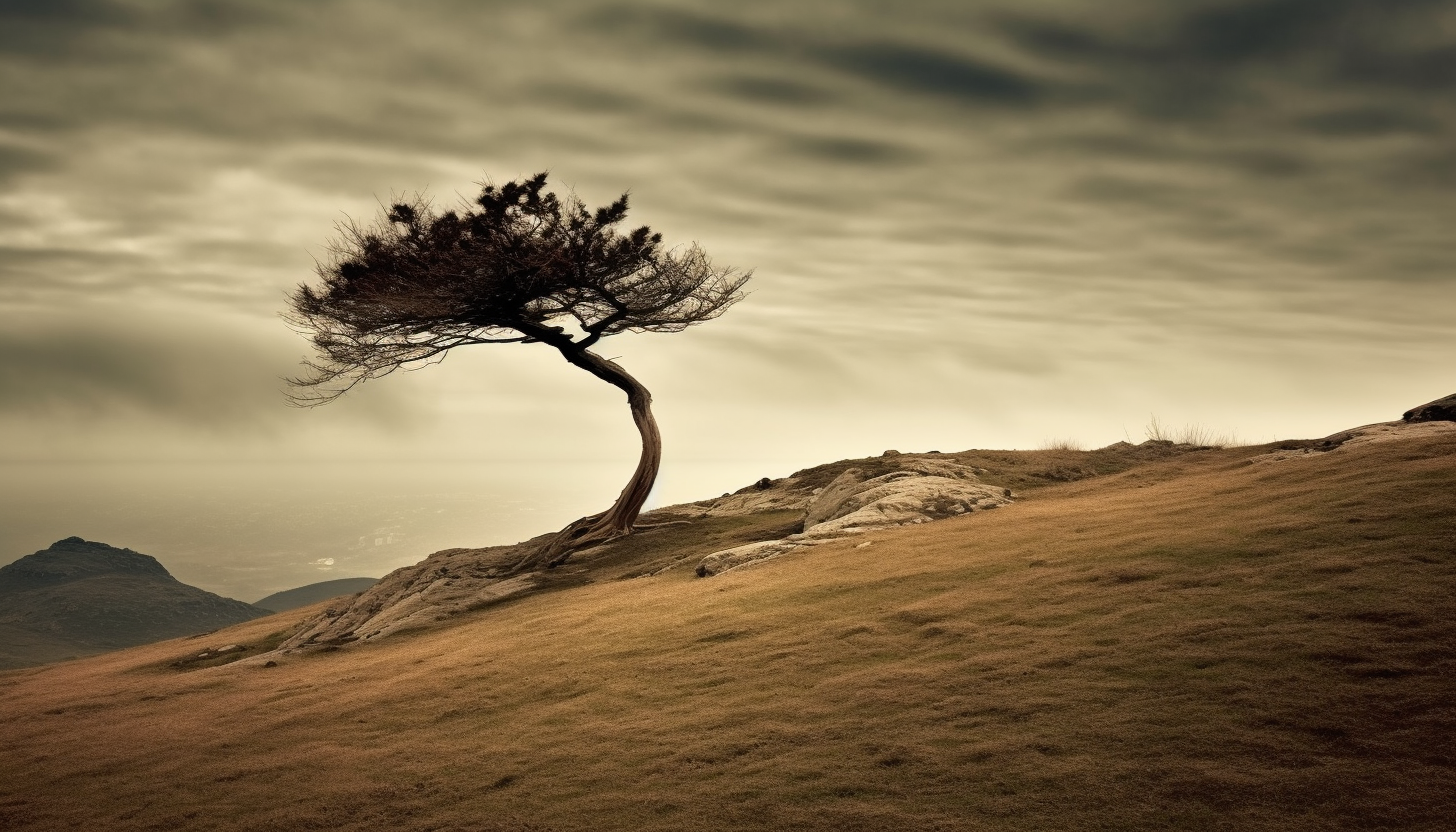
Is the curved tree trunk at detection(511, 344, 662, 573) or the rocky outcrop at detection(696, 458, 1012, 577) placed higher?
the curved tree trunk at detection(511, 344, 662, 573)

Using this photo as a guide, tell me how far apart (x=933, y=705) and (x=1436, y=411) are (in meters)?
16.9

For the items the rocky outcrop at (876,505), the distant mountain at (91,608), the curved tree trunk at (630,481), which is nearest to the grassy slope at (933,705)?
the rocky outcrop at (876,505)

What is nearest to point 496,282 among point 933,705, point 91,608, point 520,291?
point 520,291

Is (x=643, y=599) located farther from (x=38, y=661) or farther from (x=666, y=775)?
(x=38, y=661)

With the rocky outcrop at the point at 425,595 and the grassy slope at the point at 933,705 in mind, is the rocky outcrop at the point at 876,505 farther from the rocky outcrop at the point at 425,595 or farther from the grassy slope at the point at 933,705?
the rocky outcrop at the point at 425,595

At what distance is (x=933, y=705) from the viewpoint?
8430 millimetres

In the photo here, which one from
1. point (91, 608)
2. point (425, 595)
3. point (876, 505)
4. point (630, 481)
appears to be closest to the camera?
point (876, 505)

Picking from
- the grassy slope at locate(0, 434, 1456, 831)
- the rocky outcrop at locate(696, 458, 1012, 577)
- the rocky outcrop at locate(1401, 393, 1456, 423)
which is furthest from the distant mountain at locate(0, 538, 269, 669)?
the rocky outcrop at locate(1401, 393, 1456, 423)

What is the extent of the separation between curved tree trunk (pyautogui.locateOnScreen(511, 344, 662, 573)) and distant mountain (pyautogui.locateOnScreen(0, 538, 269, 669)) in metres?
81.5

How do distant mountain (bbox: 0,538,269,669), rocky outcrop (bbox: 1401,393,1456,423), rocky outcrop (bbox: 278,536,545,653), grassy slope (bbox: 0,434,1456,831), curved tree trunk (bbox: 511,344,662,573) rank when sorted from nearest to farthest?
grassy slope (bbox: 0,434,1456,831) → rocky outcrop (bbox: 1401,393,1456,423) → rocky outcrop (bbox: 278,536,545,653) → curved tree trunk (bbox: 511,344,662,573) → distant mountain (bbox: 0,538,269,669)

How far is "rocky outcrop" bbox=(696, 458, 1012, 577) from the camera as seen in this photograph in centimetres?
1902

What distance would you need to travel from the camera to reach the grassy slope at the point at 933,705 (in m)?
6.57

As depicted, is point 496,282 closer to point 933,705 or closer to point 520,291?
point 520,291

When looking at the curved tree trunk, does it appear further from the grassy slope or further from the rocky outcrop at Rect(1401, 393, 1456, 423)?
the rocky outcrop at Rect(1401, 393, 1456, 423)
